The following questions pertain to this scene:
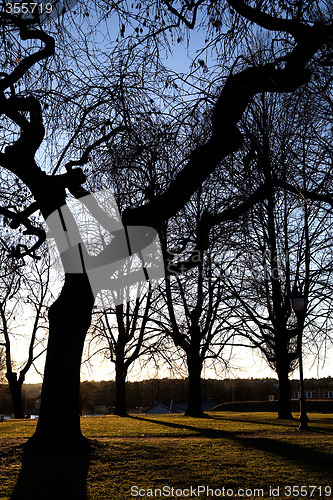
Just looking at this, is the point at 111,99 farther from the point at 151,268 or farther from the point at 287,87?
the point at 151,268

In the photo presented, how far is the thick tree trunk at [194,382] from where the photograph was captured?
20.8m

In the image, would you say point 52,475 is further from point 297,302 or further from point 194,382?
point 194,382

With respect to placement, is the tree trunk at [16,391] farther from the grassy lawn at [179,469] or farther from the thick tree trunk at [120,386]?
the grassy lawn at [179,469]

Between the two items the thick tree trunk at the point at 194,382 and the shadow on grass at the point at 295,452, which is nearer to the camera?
the shadow on grass at the point at 295,452

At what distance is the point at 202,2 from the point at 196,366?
1682cm

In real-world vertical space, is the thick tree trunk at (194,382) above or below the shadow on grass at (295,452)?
above

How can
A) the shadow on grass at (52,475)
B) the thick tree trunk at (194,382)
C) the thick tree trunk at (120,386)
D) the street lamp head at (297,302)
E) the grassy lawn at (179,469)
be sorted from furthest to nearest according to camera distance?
the thick tree trunk at (120,386)
the thick tree trunk at (194,382)
the street lamp head at (297,302)
the grassy lawn at (179,469)
the shadow on grass at (52,475)

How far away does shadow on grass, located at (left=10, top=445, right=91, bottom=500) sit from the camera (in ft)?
17.4

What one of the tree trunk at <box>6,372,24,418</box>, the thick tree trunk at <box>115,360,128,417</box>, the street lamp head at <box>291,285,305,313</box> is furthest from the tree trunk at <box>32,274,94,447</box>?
the tree trunk at <box>6,372,24,418</box>

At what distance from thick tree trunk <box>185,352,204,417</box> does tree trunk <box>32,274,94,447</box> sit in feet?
41.0

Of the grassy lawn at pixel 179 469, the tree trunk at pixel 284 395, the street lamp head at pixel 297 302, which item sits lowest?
the grassy lawn at pixel 179 469

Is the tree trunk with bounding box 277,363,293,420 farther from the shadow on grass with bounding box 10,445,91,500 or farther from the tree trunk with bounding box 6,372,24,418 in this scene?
the tree trunk with bounding box 6,372,24,418

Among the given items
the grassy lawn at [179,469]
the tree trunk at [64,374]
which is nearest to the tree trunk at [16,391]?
the grassy lawn at [179,469]

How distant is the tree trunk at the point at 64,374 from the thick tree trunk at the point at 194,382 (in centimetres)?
1249
